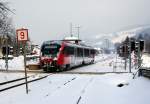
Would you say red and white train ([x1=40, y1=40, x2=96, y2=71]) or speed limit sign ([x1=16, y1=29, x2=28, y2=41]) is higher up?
speed limit sign ([x1=16, y1=29, x2=28, y2=41])

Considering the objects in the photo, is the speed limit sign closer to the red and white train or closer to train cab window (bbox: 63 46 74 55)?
the red and white train

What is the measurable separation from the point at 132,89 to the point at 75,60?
1043 inches

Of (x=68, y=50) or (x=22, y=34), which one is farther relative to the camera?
(x=68, y=50)

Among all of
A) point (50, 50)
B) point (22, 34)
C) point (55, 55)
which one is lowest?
point (55, 55)

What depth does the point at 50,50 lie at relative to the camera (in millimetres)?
35719

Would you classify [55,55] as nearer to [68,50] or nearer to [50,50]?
[50,50]

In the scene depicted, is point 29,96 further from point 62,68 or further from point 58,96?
point 62,68

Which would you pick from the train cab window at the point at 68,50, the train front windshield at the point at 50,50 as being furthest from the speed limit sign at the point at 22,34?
the train cab window at the point at 68,50

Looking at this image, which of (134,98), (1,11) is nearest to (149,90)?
(134,98)

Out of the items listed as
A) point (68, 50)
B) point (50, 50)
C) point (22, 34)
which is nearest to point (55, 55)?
point (50, 50)

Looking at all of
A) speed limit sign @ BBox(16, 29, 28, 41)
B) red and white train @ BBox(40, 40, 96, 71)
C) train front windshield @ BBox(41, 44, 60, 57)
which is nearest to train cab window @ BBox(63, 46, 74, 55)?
red and white train @ BBox(40, 40, 96, 71)

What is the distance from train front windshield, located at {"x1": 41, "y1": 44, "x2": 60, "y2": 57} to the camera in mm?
35438

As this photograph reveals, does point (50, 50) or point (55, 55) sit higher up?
point (50, 50)

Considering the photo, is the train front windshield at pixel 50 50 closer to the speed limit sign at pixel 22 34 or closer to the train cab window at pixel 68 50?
the train cab window at pixel 68 50
